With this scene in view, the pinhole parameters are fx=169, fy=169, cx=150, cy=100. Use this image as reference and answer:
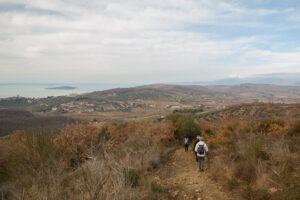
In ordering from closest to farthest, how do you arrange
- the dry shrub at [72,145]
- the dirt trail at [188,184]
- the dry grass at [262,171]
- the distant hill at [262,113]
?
the dry grass at [262,171], the dirt trail at [188,184], the dry shrub at [72,145], the distant hill at [262,113]

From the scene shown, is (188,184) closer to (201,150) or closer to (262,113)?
(201,150)

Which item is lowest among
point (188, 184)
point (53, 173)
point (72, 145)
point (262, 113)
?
point (262, 113)

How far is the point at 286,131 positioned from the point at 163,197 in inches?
293

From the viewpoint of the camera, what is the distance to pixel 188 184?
20.0 feet

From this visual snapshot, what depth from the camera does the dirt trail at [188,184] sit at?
17.0 ft

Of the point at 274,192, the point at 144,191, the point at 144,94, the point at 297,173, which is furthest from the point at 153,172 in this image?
the point at 144,94

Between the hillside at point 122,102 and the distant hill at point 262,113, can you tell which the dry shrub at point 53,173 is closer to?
the distant hill at point 262,113

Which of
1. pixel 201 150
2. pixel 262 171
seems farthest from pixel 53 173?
pixel 262 171

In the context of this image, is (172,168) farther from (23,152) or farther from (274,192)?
(23,152)

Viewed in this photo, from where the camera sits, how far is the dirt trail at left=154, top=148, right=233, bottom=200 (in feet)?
17.0

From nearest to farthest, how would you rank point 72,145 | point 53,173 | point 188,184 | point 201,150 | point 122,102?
point 53,173, point 188,184, point 201,150, point 72,145, point 122,102

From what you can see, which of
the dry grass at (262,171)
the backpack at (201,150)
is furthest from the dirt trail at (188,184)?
the backpack at (201,150)

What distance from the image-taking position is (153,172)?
769cm

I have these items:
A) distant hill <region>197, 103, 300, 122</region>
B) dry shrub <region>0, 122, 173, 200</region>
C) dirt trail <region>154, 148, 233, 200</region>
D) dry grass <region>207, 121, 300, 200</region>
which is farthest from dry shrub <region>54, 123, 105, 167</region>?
distant hill <region>197, 103, 300, 122</region>
